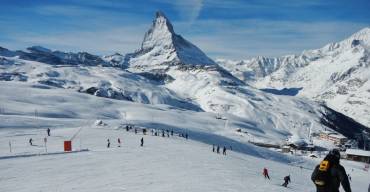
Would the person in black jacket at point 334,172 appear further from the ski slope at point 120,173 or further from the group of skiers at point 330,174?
the ski slope at point 120,173

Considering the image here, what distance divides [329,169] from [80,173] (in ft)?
87.0

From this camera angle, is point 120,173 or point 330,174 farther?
point 120,173

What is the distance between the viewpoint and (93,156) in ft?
155

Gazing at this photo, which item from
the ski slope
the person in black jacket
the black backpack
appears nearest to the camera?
the person in black jacket

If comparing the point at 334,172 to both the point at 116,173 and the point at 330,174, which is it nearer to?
the point at 330,174

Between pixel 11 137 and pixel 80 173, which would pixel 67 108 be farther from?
pixel 80 173

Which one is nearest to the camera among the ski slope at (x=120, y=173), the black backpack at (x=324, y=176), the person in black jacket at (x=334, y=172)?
the person in black jacket at (x=334, y=172)

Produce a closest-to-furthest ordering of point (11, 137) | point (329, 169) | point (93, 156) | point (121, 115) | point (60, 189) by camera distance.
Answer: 1. point (329, 169)
2. point (60, 189)
3. point (93, 156)
4. point (11, 137)
5. point (121, 115)

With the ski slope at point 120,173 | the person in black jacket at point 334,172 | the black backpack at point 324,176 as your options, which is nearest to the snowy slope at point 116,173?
the ski slope at point 120,173

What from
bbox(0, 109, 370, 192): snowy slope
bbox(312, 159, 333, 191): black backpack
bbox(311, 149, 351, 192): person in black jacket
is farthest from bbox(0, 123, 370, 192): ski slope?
bbox(311, 149, 351, 192): person in black jacket

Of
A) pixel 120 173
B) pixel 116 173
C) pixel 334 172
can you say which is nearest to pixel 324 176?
pixel 334 172

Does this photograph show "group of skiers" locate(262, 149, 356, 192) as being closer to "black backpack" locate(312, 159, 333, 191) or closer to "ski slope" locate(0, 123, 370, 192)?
"black backpack" locate(312, 159, 333, 191)

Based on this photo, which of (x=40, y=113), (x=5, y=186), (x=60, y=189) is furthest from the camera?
(x=40, y=113)

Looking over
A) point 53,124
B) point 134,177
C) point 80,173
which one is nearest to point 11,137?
point 53,124
